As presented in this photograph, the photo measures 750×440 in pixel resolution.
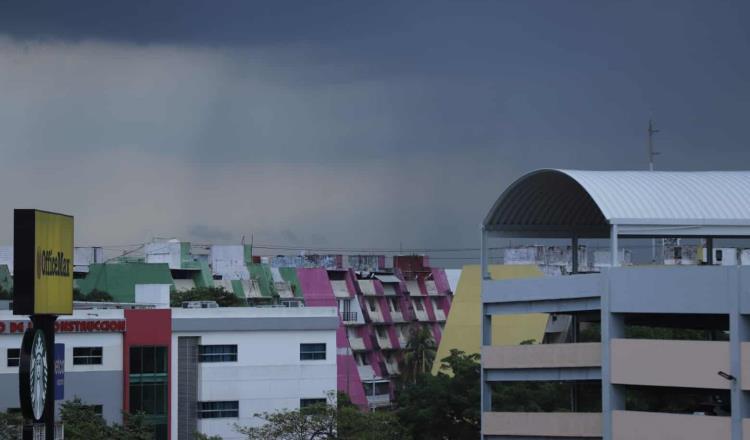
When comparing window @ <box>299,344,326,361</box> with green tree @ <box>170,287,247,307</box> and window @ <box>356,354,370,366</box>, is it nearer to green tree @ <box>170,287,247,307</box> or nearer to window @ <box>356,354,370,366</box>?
green tree @ <box>170,287,247,307</box>

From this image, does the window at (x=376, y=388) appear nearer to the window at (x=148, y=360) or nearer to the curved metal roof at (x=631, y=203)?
the window at (x=148, y=360)

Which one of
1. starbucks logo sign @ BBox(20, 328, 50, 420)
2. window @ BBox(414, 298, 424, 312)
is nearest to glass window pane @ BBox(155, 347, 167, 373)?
starbucks logo sign @ BBox(20, 328, 50, 420)

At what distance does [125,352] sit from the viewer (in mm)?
76625

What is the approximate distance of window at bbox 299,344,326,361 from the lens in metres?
83.2

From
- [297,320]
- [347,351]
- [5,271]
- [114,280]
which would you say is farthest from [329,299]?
[297,320]

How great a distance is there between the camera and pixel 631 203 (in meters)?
49.2

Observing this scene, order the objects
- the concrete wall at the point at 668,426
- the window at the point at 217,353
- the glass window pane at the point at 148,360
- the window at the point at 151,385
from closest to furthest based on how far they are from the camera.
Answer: the concrete wall at the point at 668,426 → the window at the point at 151,385 → the glass window pane at the point at 148,360 → the window at the point at 217,353

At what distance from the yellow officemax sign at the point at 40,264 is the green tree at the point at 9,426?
879 inches

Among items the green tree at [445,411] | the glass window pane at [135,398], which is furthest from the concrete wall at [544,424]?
the glass window pane at [135,398]

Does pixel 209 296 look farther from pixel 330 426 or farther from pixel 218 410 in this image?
pixel 330 426

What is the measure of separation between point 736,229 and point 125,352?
129ft

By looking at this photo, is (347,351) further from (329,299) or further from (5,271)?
(5,271)

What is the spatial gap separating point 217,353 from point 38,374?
39.8 m

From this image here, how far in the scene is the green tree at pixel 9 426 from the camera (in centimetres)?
6444
